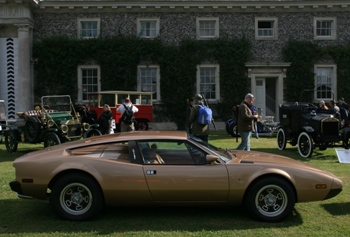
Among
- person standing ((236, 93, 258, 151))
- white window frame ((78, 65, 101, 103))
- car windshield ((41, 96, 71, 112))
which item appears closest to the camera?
person standing ((236, 93, 258, 151))

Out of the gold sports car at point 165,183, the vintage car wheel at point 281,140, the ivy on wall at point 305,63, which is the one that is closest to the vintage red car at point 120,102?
the vintage car wheel at point 281,140

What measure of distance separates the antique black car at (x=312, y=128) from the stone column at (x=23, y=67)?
14.2 meters

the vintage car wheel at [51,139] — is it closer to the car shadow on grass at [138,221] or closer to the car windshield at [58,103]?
the car windshield at [58,103]

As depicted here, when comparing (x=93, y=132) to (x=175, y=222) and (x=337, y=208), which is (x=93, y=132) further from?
(x=337, y=208)

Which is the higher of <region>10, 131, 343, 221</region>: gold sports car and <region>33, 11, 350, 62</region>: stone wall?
<region>33, 11, 350, 62</region>: stone wall

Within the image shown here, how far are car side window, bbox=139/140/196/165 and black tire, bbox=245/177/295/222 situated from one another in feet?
3.05

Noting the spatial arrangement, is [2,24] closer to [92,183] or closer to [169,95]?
[169,95]

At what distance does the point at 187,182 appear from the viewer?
17.0 feet

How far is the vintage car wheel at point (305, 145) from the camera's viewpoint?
11.0 metres

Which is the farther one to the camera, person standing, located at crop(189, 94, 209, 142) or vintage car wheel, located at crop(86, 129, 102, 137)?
vintage car wheel, located at crop(86, 129, 102, 137)

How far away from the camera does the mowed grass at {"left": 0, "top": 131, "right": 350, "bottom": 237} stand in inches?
193

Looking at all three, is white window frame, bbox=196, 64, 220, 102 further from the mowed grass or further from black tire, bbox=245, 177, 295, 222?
black tire, bbox=245, 177, 295, 222

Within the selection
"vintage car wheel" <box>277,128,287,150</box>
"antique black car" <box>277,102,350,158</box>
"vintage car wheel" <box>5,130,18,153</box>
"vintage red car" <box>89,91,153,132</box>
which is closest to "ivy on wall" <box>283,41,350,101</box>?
"vintage red car" <box>89,91,153,132</box>

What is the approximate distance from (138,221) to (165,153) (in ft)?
3.36
